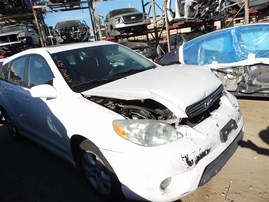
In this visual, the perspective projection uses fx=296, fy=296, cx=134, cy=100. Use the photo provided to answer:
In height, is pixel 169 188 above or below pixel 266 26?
below

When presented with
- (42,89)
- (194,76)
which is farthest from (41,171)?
(194,76)

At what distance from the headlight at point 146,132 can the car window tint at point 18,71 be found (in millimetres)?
2288

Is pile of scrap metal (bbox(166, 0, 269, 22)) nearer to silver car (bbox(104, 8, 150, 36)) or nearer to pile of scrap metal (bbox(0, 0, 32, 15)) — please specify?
silver car (bbox(104, 8, 150, 36))

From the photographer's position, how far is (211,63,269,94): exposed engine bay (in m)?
5.32

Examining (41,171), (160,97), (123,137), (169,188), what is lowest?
(41,171)

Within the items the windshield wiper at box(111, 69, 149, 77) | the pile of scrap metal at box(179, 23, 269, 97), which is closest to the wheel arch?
the windshield wiper at box(111, 69, 149, 77)

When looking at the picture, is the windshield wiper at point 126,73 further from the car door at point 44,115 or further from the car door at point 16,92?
the car door at point 16,92

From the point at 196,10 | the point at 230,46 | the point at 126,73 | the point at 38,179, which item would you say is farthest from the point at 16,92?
A: the point at 196,10

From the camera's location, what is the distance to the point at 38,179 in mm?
3820

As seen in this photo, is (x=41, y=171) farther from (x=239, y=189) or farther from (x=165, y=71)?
(x=239, y=189)

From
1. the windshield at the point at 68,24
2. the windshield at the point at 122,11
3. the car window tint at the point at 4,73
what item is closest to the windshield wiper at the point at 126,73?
the car window tint at the point at 4,73

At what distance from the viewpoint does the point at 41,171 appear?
13.2 feet

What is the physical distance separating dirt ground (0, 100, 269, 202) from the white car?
34 centimetres

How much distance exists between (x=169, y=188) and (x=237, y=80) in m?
3.84
